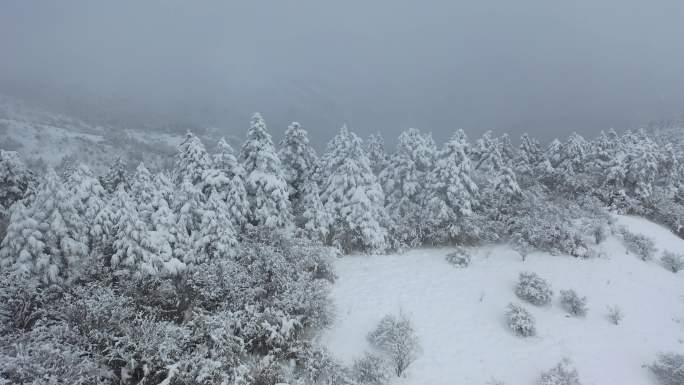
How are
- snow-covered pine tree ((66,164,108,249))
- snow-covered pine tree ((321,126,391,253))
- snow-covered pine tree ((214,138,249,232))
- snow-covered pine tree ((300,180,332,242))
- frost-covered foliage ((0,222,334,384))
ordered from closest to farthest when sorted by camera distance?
frost-covered foliage ((0,222,334,384)) → snow-covered pine tree ((66,164,108,249)) → snow-covered pine tree ((214,138,249,232)) → snow-covered pine tree ((300,180,332,242)) → snow-covered pine tree ((321,126,391,253))

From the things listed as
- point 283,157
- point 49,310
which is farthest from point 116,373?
point 283,157

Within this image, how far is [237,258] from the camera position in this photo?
17281 millimetres

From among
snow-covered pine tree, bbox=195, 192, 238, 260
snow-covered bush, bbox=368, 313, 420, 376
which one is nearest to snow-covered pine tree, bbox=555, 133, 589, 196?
snow-covered bush, bbox=368, 313, 420, 376

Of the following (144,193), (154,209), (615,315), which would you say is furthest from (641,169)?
(144,193)

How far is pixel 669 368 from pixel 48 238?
79.1 feet

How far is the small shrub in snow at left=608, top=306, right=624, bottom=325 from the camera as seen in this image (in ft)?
53.8

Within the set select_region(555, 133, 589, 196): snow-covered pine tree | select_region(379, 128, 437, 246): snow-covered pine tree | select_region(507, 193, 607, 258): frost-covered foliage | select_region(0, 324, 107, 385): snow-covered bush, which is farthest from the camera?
select_region(555, 133, 589, 196): snow-covered pine tree

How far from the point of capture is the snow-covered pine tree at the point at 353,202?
2283 centimetres

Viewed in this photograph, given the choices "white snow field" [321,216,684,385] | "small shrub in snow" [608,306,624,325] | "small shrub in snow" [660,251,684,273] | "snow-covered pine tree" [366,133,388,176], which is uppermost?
"snow-covered pine tree" [366,133,388,176]

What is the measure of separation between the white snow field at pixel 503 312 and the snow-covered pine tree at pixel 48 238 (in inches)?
432

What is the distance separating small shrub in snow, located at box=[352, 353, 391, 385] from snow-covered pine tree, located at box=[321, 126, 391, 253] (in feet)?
32.5

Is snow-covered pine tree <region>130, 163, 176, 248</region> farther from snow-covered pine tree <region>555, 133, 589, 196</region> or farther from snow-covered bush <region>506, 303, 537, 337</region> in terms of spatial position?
snow-covered pine tree <region>555, 133, 589, 196</region>

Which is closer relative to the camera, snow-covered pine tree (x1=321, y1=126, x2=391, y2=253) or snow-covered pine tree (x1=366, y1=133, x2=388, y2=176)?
snow-covered pine tree (x1=321, y1=126, x2=391, y2=253)

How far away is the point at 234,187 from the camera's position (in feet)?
67.3
